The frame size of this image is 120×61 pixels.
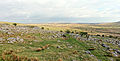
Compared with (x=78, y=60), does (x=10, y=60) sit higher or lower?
higher

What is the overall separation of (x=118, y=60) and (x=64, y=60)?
10.2 meters

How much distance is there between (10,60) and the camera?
32.4 feet

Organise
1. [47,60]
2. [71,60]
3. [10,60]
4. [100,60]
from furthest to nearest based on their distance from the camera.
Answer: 1. [100,60]
2. [71,60]
3. [47,60]
4. [10,60]

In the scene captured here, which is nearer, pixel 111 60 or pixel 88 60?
pixel 88 60

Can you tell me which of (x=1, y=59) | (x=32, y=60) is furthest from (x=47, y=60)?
(x=1, y=59)

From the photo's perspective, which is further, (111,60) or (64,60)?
(111,60)

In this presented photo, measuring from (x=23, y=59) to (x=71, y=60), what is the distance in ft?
23.4

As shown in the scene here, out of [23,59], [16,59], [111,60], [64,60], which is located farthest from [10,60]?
[111,60]

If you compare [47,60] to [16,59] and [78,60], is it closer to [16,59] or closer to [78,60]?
[16,59]

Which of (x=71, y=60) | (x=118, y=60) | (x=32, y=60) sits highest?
(x=32, y=60)

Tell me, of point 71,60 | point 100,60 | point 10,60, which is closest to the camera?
point 10,60

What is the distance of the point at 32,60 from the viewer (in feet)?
33.8

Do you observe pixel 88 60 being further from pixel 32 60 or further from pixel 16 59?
pixel 16 59

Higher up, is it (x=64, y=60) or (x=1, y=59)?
(x=1, y=59)
